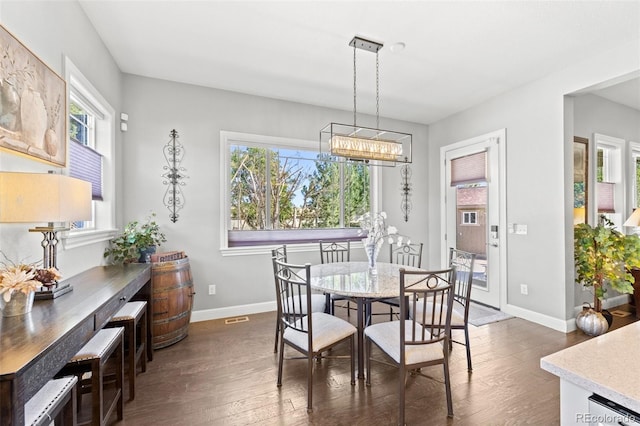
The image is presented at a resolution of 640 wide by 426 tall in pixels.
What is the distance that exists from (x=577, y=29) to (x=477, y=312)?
3.16 m

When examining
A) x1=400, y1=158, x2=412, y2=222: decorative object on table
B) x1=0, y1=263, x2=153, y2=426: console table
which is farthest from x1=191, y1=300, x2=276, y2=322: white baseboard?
x1=400, y1=158, x2=412, y2=222: decorative object on table

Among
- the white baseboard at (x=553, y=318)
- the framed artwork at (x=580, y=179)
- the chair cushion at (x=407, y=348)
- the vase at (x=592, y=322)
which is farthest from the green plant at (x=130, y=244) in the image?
the framed artwork at (x=580, y=179)

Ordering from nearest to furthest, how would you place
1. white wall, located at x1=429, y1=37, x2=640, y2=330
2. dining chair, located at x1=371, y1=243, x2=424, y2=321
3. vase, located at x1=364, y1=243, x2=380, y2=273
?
dining chair, located at x1=371, y1=243, x2=424, y2=321 < vase, located at x1=364, y1=243, x2=380, y2=273 < white wall, located at x1=429, y1=37, x2=640, y2=330

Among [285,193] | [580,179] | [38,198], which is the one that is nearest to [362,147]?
[285,193]

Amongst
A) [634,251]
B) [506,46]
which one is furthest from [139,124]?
[634,251]

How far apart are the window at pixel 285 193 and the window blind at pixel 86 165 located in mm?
1288

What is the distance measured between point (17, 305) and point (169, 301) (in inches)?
59.6

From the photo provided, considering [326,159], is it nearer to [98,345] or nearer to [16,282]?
[98,345]

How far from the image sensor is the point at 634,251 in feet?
9.82

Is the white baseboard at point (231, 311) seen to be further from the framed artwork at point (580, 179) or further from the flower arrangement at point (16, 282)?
the framed artwork at point (580, 179)

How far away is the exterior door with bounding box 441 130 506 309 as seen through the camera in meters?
3.96

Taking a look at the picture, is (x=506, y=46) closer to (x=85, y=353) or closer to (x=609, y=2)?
(x=609, y=2)

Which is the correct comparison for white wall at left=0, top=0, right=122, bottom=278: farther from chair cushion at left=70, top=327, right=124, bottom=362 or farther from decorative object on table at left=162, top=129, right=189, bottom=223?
decorative object on table at left=162, top=129, right=189, bottom=223

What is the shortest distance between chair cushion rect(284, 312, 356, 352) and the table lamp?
155 centimetres
